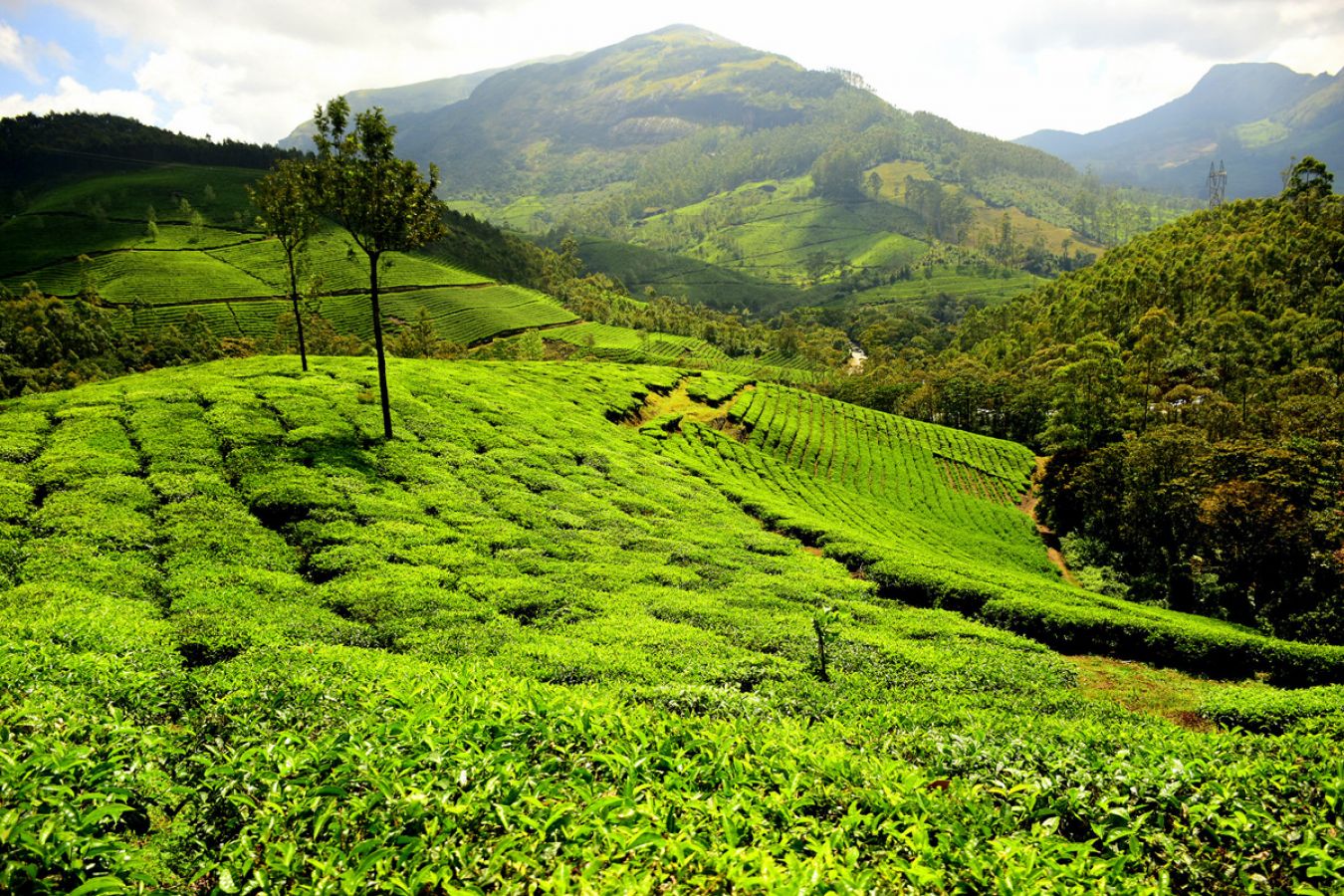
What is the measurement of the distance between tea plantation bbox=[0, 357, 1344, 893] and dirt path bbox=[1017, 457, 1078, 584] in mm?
27910

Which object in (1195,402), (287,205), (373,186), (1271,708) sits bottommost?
(1195,402)

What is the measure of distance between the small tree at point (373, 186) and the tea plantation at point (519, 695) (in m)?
8.40

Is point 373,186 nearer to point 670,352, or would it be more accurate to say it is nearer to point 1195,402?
point 1195,402

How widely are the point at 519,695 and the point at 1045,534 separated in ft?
207

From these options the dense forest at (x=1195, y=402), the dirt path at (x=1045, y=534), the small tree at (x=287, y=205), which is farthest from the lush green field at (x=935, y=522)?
the small tree at (x=287, y=205)

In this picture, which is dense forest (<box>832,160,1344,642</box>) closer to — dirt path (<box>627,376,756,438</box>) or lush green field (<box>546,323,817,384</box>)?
lush green field (<box>546,323,817,384</box>)

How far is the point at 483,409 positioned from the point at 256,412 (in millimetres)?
11807

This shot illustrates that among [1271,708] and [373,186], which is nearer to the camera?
[1271,708]

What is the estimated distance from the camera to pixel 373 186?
987 inches

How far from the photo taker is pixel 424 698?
8273mm

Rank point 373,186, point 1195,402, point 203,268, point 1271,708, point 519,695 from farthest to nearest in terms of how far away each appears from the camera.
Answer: point 203,268 < point 1195,402 < point 373,186 < point 1271,708 < point 519,695

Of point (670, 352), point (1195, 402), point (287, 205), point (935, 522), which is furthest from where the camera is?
point (670, 352)

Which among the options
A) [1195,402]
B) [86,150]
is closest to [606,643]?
[1195,402]

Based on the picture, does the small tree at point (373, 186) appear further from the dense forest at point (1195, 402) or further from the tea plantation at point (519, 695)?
the dense forest at point (1195, 402)
